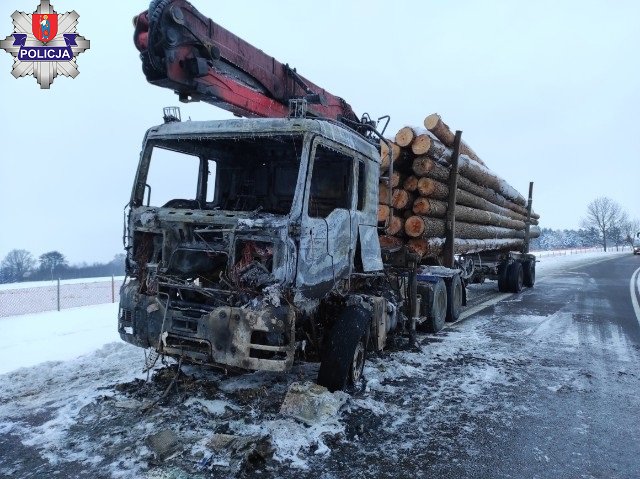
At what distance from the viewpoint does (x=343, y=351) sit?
4.75m

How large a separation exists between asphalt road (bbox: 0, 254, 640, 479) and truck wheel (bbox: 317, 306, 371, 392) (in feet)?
0.95

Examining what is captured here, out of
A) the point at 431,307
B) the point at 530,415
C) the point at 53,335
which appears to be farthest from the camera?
the point at 431,307

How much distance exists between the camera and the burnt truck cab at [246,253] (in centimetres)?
416

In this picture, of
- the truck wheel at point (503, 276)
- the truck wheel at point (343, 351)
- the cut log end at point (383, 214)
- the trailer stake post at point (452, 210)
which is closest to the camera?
the truck wheel at point (343, 351)

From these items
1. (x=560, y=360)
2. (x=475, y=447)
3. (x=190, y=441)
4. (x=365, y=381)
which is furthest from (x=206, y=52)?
(x=560, y=360)

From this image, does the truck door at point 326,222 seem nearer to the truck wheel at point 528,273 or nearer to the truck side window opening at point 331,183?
the truck side window opening at point 331,183

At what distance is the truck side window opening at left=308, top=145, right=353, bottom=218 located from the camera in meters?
5.37

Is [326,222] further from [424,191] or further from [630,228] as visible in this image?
[630,228]

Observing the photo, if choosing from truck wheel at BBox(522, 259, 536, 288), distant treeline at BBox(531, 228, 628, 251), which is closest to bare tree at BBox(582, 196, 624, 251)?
distant treeline at BBox(531, 228, 628, 251)

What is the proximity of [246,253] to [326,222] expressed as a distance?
952mm

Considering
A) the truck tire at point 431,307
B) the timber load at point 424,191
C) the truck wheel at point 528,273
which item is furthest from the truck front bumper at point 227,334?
the truck wheel at point 528,273

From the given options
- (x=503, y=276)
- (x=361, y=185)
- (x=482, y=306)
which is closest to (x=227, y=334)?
(x=361, y=185)

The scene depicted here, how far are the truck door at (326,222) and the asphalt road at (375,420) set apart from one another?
4.42 ft

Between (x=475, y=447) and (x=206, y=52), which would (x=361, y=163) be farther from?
(x=475, y=447)
